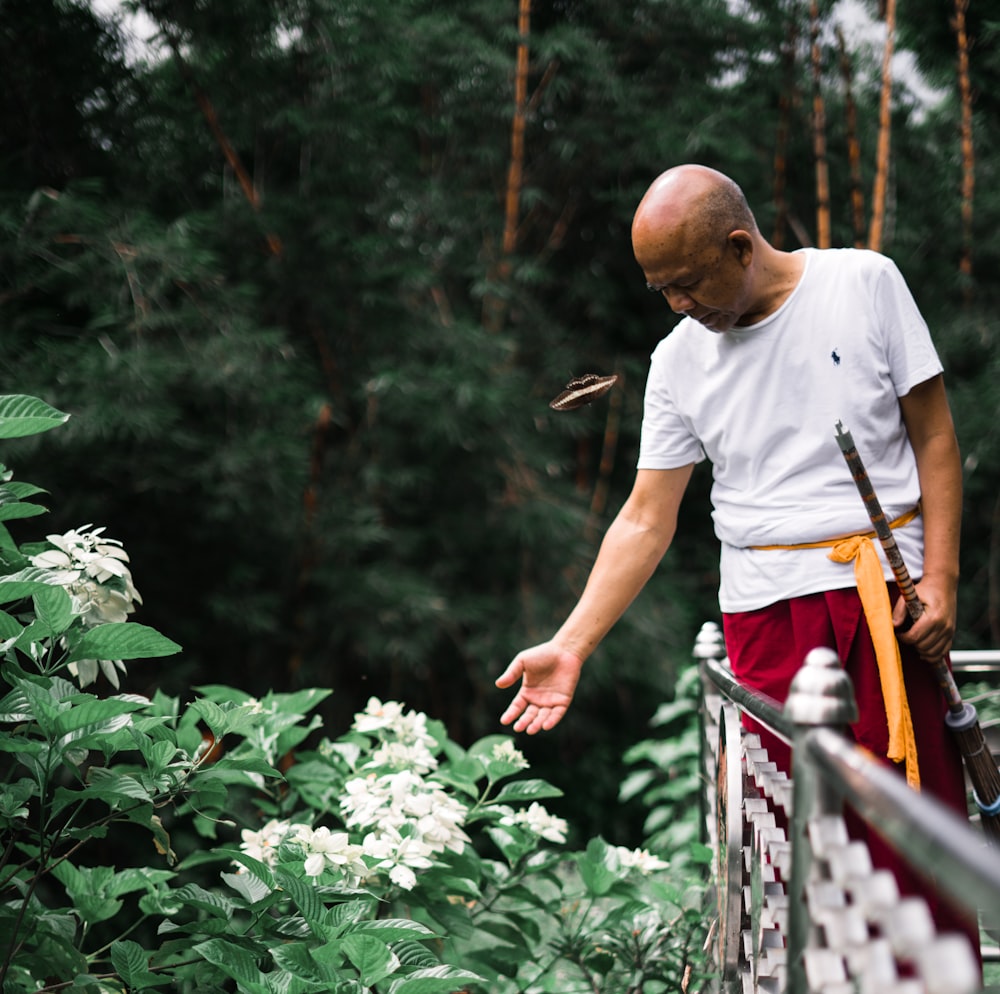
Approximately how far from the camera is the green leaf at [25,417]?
145cm

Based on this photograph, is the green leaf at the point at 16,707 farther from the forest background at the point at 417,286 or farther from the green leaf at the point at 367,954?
the forest background at the point at 417,286

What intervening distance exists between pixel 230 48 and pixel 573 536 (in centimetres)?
240

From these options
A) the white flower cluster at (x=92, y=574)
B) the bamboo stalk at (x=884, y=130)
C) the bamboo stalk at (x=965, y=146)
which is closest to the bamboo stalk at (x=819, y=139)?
the bamboo stalk at (x=884, y=130)


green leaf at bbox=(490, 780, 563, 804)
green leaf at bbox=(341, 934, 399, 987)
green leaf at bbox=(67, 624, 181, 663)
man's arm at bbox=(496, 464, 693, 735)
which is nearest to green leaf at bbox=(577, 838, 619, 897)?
green leaf at bbox=(490, 780, 563, 804)

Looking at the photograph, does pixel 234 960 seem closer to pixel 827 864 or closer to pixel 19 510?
pixel 19 510

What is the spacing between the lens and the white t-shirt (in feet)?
5.43

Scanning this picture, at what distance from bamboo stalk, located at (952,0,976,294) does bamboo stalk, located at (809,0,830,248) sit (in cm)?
58

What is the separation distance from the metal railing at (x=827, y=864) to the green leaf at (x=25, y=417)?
1.01m

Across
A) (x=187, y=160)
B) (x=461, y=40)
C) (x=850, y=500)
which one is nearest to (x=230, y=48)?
(x=187, y=160)

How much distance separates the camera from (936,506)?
1.66m

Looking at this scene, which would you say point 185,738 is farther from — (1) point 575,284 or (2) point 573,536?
(1) point 575,284

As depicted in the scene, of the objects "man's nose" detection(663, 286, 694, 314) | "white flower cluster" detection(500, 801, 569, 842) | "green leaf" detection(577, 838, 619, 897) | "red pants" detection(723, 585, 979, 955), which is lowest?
"green leaf" detection(577, 838, 619, 897)

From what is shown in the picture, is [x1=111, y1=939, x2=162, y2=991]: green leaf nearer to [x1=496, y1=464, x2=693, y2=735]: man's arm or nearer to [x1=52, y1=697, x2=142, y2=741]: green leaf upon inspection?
[x1=52, y1=697, x2=142, y2=741]: green leaf

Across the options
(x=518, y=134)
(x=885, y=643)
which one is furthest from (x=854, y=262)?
(x=518, y=134)
